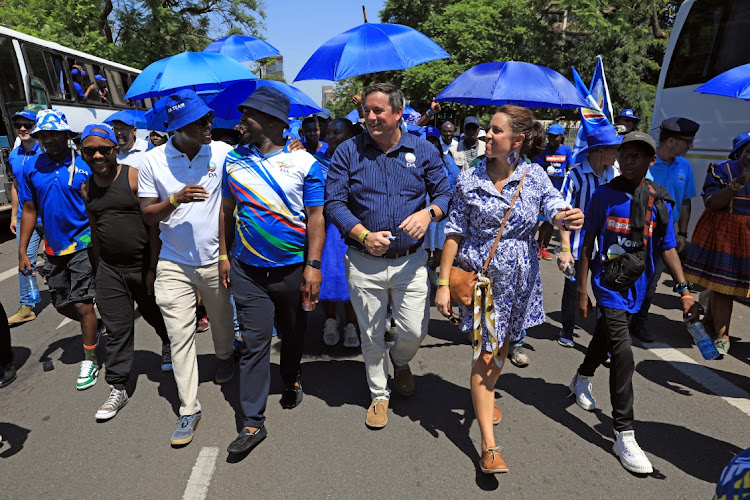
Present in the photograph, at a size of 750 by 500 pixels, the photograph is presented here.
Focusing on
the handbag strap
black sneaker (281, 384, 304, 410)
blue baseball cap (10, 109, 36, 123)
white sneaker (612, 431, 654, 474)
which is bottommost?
black sneaker (281, 384, 304, 410)

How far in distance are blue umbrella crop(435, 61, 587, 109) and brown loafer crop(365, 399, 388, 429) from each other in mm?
3117

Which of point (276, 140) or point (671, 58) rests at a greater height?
point (671, 58)

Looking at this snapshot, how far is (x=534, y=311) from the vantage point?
10.4ft

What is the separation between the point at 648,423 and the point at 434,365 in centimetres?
162

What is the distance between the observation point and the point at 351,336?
15.6 ft

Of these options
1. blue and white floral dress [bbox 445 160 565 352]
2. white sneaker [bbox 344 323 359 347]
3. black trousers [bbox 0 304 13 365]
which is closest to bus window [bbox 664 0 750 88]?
blue and white floral dress [bbox 445 160 565 352]

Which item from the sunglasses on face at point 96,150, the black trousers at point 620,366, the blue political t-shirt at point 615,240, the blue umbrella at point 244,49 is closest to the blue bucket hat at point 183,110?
the sunglasses on face at point 96,150

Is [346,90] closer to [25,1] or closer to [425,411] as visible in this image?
[25,1]

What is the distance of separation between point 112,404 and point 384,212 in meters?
2.33

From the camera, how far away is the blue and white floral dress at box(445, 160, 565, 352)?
2922 millimetres

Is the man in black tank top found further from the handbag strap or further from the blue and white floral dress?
the handbag strap

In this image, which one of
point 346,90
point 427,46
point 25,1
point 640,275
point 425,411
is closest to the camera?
point 640,275

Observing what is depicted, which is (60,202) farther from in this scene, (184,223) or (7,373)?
(7,373)

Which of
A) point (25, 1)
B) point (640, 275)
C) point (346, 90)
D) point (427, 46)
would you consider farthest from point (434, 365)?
point (346, 90)
